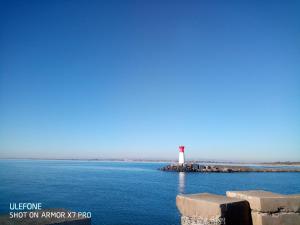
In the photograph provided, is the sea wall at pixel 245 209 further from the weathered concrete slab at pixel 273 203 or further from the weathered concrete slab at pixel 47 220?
the weathered concrete slab at pixel 47 220

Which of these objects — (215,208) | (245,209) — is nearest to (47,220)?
(215,208)

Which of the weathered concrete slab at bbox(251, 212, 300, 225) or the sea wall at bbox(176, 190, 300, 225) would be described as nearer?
the sea wall at bbox(176, 190, 300, 225)

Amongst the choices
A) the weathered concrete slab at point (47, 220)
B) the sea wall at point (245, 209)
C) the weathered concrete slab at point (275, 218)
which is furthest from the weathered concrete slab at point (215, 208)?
the weathered concrete slab at point (47, 220)

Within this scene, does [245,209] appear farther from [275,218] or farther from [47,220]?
[47,220]

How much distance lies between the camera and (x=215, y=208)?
3.16m

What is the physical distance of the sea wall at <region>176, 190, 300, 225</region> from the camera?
321 cm

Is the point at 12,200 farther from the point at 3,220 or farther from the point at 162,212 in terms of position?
the point at 3,220

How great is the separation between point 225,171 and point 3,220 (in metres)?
103

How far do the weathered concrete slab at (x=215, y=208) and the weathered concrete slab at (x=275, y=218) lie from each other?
10 centimetres

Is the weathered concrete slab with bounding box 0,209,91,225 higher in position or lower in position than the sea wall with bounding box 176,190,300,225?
lower

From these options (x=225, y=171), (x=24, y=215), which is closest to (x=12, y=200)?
(x=24, y=215)

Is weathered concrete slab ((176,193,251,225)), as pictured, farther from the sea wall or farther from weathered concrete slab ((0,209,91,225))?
weathered concrete slab ((0,209,91,225))

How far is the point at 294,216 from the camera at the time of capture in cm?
346

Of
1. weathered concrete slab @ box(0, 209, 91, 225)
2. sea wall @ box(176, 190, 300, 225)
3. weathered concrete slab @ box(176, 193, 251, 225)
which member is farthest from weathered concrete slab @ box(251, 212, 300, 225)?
weathered concrete slab @ box(0, 209, 91, 225)
